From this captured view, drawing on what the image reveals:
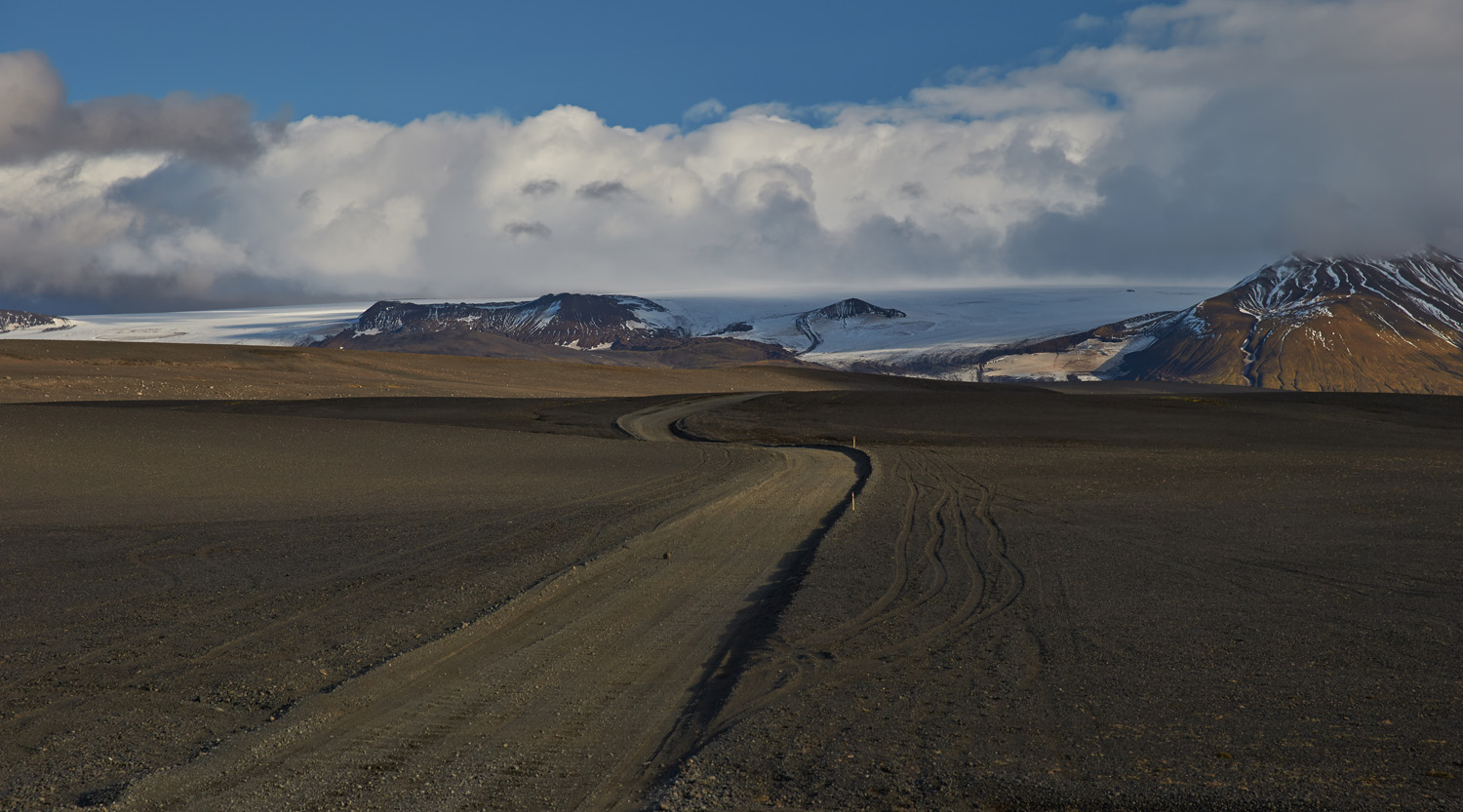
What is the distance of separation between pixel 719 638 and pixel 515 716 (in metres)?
2.70

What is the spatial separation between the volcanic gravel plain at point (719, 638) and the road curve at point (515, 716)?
36 millimetres

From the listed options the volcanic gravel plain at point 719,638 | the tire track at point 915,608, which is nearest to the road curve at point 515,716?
the volcanic gravel plain at point 719,638

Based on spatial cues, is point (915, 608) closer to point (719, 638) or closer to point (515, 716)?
point (719, 638)

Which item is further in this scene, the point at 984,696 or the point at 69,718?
the point at 984,696

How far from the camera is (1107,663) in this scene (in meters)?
8.59

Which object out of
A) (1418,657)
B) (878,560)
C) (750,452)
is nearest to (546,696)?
(878,560)

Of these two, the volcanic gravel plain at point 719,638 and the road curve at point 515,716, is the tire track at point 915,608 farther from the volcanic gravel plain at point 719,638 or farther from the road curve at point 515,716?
the road curve at point 515,716

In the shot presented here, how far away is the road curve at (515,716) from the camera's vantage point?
6.09 m

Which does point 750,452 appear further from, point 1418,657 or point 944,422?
point 1418,657

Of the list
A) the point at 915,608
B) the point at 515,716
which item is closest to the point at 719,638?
the point at 915,608

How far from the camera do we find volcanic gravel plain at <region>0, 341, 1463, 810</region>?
6328 mm

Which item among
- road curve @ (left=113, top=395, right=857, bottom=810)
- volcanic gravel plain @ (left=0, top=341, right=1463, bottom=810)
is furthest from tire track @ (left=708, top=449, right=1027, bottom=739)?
road curve @ (left=113, top=395, right=857, bottom=810)

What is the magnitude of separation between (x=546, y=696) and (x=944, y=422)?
36.5 meters

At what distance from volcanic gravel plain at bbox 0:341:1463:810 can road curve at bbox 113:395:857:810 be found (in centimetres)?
4
